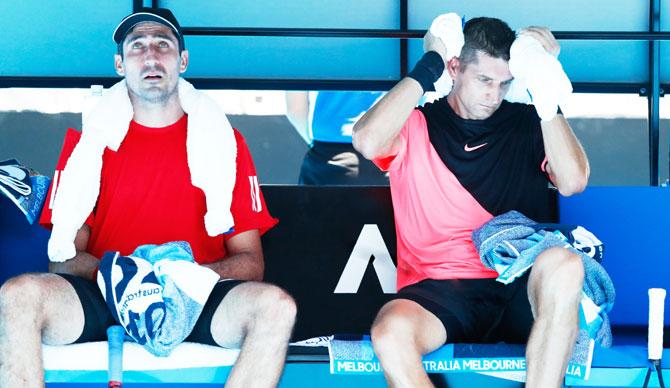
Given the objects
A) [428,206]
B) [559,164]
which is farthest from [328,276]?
[559,164]

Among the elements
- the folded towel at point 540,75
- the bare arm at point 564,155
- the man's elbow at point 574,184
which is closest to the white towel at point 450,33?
the folded towel at point 540,75

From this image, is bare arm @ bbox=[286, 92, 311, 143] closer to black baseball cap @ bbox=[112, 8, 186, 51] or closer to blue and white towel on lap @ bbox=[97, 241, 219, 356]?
black baseball cap @ bbox=[112, 8, 186, 51]

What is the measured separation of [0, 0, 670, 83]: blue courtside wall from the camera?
4.92 meters

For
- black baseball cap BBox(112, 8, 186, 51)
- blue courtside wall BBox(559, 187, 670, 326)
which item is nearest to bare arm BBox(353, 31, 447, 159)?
black baseball cap BBox(112, 8, 186, 51)

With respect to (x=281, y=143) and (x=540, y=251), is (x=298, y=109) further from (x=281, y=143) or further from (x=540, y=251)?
(x=540, y=251)

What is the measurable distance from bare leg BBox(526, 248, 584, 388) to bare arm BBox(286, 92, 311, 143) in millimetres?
2017

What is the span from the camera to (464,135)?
13.1ft

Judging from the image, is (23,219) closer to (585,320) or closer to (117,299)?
(117,299)

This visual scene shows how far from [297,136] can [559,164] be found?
191cm

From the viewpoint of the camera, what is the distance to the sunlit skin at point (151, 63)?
400 cm

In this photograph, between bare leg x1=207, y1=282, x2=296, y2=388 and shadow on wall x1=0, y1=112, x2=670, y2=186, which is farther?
shadow on wall x1=0, y1=112, x2=670, y2=186

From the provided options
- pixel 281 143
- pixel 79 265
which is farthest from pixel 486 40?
pixel 281 143

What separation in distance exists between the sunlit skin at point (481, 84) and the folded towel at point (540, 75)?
0.06 metres

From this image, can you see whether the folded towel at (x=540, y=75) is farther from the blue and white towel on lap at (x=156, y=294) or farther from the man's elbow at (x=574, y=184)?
the blue and white towel on lap at (x=156, y=294)
